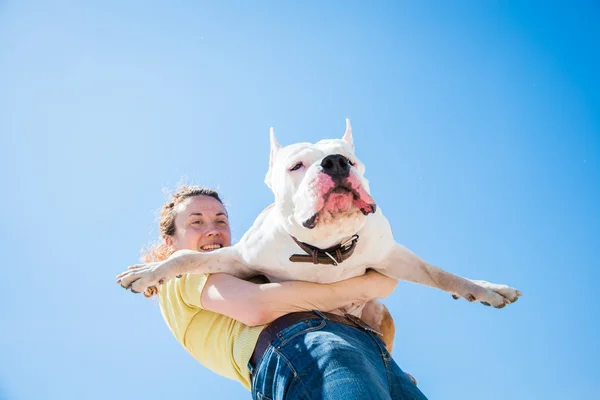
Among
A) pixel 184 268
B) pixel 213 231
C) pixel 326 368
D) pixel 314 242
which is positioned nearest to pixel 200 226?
pixel 213 231

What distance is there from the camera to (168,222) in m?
4.93

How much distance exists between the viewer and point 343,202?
3.34 meters

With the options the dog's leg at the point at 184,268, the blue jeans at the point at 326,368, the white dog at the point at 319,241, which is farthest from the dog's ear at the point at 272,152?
the blue jeans at the point at 326,368

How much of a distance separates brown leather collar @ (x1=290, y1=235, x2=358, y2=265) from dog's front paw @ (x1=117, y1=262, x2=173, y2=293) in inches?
37.6

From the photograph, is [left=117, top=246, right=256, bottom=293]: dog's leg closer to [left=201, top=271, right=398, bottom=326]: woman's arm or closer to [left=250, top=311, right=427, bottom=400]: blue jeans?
[left=201, top=271, right=398, bottom=326]: woman's arm

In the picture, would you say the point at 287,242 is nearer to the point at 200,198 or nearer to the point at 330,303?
the point at 330,303

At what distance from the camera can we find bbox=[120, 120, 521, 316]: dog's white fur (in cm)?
338

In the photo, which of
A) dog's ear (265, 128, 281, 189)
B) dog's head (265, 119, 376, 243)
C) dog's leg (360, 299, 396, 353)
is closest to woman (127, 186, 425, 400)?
dog's leg (360, 299, 396, 353)

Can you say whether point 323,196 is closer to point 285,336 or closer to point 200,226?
point 285,336

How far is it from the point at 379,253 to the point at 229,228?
1530 millimetres

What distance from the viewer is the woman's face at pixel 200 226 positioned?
4559 mm

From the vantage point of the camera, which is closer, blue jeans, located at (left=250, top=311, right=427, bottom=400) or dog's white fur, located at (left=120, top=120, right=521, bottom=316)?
blue jeans, located at (left=250, top=311, right=427, bottom=400)

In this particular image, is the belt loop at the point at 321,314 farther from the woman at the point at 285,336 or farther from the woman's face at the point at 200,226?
the woman's face at the point at 200,226

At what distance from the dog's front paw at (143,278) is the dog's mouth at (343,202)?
115 centimetres
